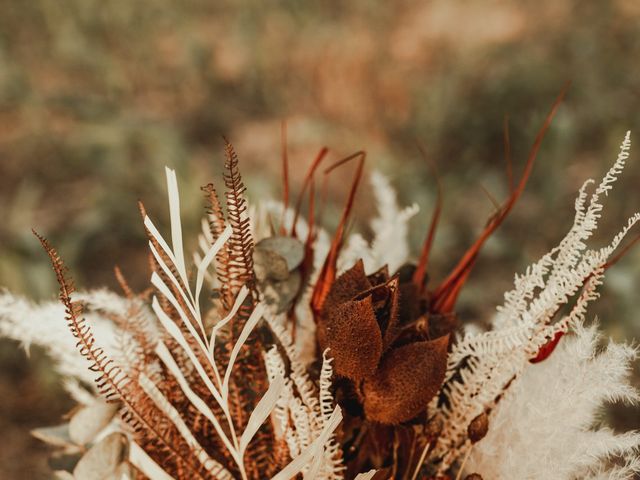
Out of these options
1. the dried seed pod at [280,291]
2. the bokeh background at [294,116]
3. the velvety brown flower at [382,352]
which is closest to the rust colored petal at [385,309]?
the velvety brown flower at [382,352]

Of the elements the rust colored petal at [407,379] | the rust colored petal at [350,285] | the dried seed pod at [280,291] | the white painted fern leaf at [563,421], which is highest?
the dried seed pod at [280,291]

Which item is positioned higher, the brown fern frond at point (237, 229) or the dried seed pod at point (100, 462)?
the brown fern frond at point (237, 229)

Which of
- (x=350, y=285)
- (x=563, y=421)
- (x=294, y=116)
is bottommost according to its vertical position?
(x=563, y=421)

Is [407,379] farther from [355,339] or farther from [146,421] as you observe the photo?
[146,421]

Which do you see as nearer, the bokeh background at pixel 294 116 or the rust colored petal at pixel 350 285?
the rust colored petal at pixel 350 285

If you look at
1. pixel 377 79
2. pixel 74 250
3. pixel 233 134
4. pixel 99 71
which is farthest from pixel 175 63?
pixel 74 250

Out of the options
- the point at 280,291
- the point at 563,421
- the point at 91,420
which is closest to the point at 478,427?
the point at 563,421

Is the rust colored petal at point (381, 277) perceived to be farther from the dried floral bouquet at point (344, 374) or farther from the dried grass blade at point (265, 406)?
the dried grass blade at point (265, 406)
